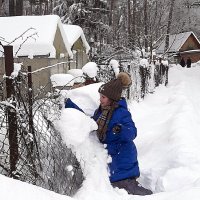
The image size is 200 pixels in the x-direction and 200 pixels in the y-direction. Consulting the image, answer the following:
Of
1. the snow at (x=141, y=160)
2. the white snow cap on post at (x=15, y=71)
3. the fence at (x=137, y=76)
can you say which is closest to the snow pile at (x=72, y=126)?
the snow at (x=141, y=160)

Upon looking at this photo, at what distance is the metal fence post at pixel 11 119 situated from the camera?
3.06m

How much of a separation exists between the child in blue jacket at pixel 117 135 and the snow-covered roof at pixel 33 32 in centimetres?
865

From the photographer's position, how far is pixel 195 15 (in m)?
47.7

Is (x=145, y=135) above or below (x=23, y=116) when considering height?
below

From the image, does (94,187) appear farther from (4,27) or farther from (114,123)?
(4,27)

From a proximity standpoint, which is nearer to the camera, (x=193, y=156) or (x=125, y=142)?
(x=125, y=142)

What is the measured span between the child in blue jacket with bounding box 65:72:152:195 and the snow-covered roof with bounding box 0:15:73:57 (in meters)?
8.65

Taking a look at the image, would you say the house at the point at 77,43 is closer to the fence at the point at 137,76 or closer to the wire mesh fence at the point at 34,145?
the fence at the point at 137,76

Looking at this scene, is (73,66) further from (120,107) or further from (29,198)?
(29,198)

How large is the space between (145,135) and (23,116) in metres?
3.71

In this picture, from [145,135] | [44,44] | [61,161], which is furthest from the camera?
[44,44]

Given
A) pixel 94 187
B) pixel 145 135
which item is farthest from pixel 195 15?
pixel 94 187

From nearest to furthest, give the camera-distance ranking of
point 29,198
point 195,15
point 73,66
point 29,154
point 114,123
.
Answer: point 29,198 < point 29,154 < point 114,123 < point 73,66 < point 195,15

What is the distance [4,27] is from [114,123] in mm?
11468
